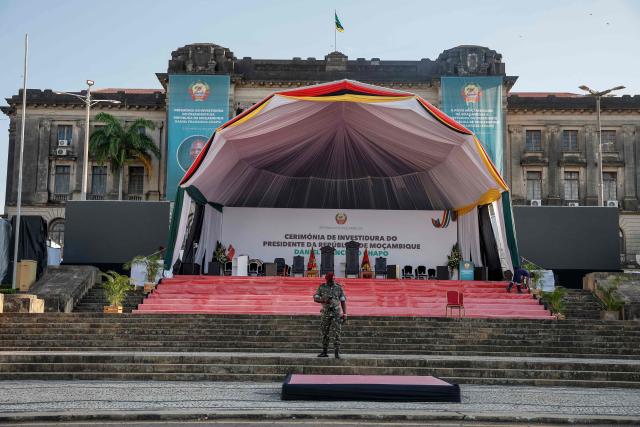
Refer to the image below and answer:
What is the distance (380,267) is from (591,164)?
830 inches

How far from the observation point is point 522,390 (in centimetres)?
1059

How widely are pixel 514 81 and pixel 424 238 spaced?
1592 cm

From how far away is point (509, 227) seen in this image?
829 inches

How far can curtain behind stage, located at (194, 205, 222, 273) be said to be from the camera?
25.3 meters

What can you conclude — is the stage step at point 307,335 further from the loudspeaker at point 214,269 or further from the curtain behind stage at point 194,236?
the loudspeaker at point 214,269

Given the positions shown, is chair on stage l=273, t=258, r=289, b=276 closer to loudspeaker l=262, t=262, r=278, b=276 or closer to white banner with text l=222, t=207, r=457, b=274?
white banner with text l=222, t=207, r=457, b=274

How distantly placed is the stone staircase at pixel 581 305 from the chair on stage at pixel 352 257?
8.36 m

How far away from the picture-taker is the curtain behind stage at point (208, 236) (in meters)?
25.3

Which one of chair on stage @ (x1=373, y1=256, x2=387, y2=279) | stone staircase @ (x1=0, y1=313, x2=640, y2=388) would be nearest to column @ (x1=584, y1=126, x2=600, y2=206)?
chair on stage @ (x1=373, y1=256, x2=387, y2=279)

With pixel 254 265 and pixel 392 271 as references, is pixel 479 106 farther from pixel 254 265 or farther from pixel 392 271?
pixel 254 265

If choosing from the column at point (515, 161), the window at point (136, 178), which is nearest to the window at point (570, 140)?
the column at point (515, 161)

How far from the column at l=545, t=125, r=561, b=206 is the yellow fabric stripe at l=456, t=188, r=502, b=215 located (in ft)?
58.3

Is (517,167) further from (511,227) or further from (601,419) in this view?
(601,419)

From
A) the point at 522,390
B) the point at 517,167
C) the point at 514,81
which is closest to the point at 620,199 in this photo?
the point at 517,167
